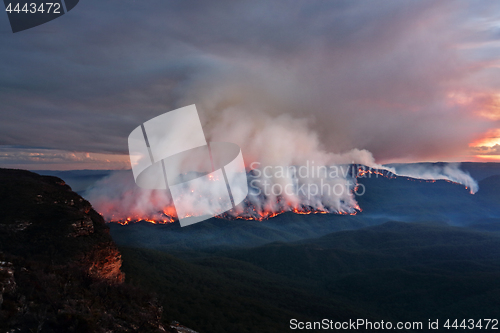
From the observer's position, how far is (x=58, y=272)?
80.2ft

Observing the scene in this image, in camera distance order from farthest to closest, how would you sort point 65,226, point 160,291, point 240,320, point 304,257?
point 304,257 < point 160,291 < point 240,320 < point 65,226

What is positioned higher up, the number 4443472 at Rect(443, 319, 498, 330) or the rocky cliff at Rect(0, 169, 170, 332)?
the rocky cliff at Rect(0, 169, 170, 332)

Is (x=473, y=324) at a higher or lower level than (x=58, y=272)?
lower

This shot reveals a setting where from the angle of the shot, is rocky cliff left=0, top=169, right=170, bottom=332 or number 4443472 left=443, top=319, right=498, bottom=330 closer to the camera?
rocky cliff left=0, top=169, right=170, bottom=332

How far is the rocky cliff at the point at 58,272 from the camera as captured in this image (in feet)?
55.4

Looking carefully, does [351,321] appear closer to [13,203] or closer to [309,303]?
[309,303]

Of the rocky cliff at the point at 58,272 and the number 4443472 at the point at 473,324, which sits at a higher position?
the rocky cliff at the point at 58,272

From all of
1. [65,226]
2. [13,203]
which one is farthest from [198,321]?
[13,203]

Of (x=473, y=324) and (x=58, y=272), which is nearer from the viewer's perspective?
(x=58, y=272)

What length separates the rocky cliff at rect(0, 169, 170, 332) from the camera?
55.4 ft

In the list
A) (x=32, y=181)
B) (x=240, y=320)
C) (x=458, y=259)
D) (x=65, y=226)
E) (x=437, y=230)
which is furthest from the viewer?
(x=437, y=230)

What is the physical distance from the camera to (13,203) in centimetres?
4556

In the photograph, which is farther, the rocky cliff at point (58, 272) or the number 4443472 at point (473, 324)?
the number 4443472 at point (473, 324)

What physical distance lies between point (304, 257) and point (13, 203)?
433ft
